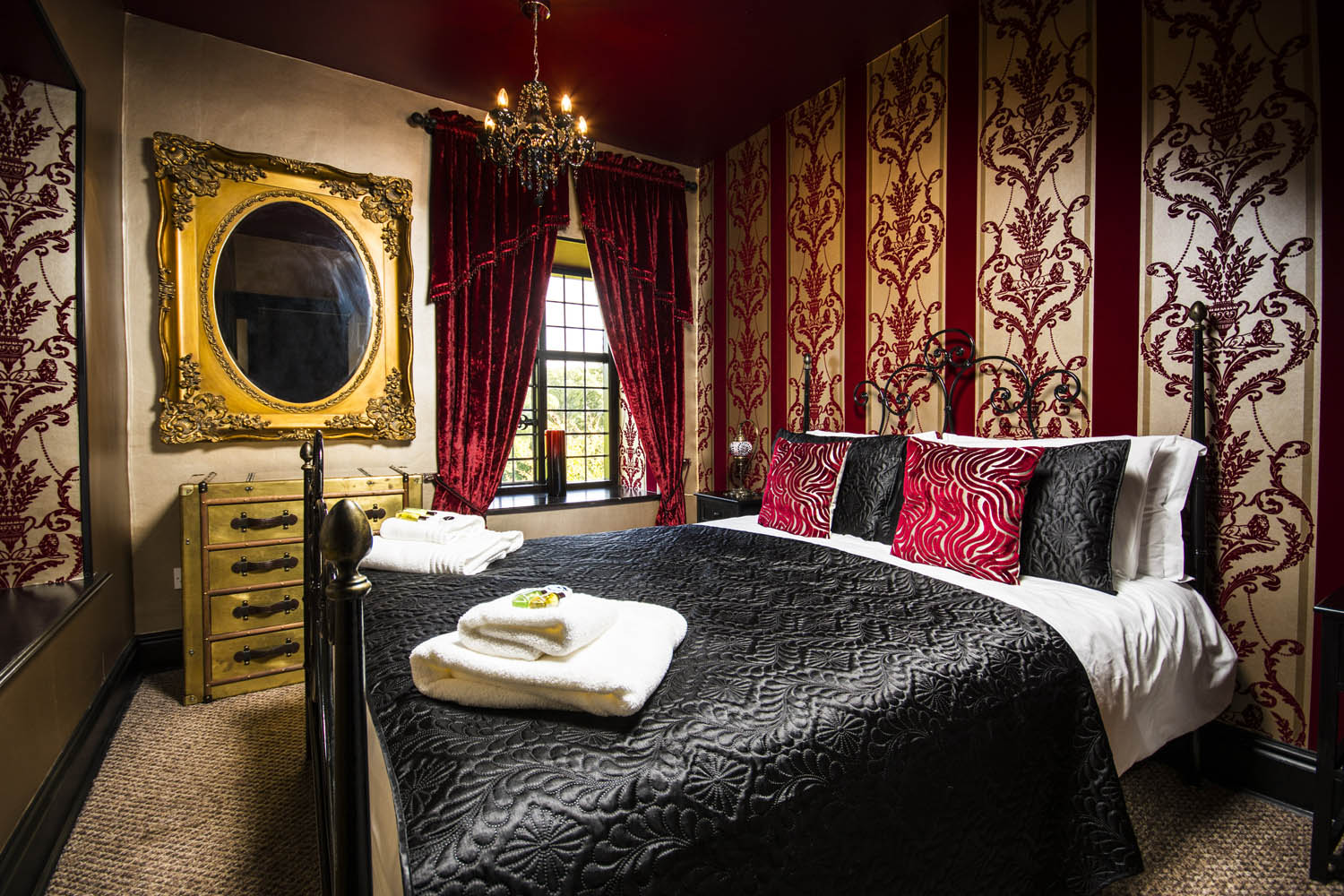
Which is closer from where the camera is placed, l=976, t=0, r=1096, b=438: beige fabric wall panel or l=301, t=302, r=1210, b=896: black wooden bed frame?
l=301, t=302, r=1210, b=896: black wooden bed frame

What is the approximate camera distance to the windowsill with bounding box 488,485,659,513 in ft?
11.5

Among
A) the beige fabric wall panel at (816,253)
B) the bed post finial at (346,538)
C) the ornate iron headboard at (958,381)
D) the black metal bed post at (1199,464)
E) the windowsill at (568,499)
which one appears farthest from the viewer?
the windowsill at (568,499)

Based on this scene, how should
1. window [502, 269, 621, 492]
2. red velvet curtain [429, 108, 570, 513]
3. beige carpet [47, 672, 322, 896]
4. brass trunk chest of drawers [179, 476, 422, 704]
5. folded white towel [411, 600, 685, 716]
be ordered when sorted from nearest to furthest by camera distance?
folded white towel [411, 600, 685, 716]
beige carpet [47, 672, 322, 896]
brass trunk chest of drawers [179, 476, 422, 704]
red velvet curtain [429, 108, 570, 513]
window [502, 269, 621, 492]

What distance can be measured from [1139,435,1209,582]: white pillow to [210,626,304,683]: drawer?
319 cm

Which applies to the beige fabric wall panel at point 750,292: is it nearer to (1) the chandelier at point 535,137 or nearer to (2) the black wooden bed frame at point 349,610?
(2) the black wooden bed frame at point 349,610

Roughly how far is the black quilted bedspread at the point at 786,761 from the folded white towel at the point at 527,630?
97mm

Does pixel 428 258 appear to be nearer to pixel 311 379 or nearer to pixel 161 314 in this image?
pixel 311 379

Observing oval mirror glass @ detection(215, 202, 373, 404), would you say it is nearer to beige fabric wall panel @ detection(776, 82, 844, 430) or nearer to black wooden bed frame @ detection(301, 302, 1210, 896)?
black wooden bed frame @ detection(301, 302, 1210, 896)

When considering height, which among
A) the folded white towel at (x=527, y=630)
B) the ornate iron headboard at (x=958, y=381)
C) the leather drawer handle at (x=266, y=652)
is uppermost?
the ornate iron headboard at (x=958, y=381)

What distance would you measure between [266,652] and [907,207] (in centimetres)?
342

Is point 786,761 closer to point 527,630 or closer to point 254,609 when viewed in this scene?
point 527,630

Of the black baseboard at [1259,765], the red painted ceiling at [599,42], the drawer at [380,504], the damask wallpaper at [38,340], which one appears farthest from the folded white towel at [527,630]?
the red painted ceiling at [599,42]

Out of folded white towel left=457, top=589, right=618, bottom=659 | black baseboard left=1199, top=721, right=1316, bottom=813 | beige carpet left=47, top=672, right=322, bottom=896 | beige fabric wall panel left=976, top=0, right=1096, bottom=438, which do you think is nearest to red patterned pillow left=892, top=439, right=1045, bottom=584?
beige fabric wall panel left=976, top=0, right=1096, bottom=438

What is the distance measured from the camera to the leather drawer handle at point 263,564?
8.20 feet
